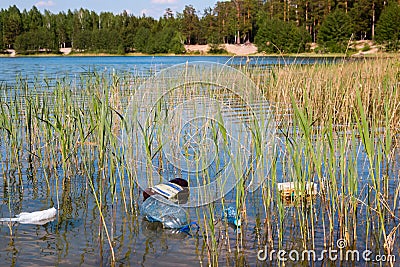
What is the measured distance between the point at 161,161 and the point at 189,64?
64.6 inches

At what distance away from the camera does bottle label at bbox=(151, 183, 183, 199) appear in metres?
4.71

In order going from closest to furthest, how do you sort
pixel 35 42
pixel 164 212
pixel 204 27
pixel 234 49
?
pixel 164 212 → pixel 234 49 → pixel 35 42 → pixel 204 27

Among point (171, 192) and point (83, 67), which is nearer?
point (171, 192)

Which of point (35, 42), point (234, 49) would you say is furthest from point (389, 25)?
point (35, 42)

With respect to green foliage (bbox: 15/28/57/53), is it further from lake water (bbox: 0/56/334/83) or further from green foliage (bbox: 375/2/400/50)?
green foliage (bbox: 375/2/400/50)

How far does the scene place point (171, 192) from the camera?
4.71 metres

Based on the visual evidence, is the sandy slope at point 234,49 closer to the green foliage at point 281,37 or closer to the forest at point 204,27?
the forest at point 204,27

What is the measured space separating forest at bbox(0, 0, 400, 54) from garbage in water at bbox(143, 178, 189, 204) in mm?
44870

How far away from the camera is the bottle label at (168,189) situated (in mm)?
4707

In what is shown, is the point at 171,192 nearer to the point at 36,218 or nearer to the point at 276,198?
the point at 276,198

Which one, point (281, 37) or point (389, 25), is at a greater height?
point (389, 25)

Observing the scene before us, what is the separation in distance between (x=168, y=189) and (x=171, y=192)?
0.24 ft

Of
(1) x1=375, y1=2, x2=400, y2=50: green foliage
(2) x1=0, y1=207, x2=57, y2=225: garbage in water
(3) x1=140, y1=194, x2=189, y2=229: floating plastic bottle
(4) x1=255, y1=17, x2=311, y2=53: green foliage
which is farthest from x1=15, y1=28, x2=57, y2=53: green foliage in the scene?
(3) x1=140, y1=194, x2=189, y2=229: floating plastic bottle

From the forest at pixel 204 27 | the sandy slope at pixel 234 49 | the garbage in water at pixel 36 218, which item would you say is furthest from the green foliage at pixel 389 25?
the garbage in water at pixel 36 218
